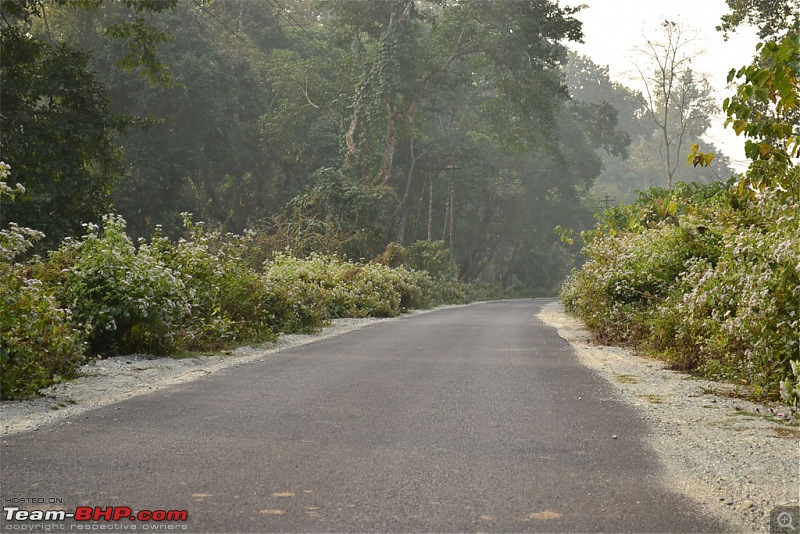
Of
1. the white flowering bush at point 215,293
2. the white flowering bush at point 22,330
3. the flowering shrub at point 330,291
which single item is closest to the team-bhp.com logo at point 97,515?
the white flowering bush at point 22,330

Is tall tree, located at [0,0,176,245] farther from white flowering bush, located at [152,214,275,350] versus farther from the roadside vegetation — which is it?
the roadside vegetation

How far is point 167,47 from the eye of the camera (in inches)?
1596

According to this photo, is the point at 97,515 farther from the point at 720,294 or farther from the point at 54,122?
the point at 54,122

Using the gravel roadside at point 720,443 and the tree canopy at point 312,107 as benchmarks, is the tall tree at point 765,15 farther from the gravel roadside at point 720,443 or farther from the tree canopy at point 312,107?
the gravel roadside at point 720,443

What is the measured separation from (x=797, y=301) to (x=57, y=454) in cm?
688

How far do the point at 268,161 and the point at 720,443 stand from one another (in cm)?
4572

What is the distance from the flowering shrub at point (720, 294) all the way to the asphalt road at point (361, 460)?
1703mm

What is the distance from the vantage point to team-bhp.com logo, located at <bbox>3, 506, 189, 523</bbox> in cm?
423

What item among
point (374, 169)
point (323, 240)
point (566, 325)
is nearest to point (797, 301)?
point (566, 325)

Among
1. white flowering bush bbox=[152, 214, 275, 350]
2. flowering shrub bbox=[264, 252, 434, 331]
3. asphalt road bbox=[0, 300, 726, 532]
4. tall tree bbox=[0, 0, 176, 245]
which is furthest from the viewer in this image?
tall tree bbox=[0, 0, 176, 245]

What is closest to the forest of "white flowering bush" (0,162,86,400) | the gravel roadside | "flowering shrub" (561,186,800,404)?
"white flowering bush" (0,162,86,400)

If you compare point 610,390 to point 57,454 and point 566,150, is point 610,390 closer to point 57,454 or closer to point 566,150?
point 57,454

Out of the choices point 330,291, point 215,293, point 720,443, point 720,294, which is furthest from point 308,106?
point 720,443

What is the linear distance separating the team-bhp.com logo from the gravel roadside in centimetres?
308
